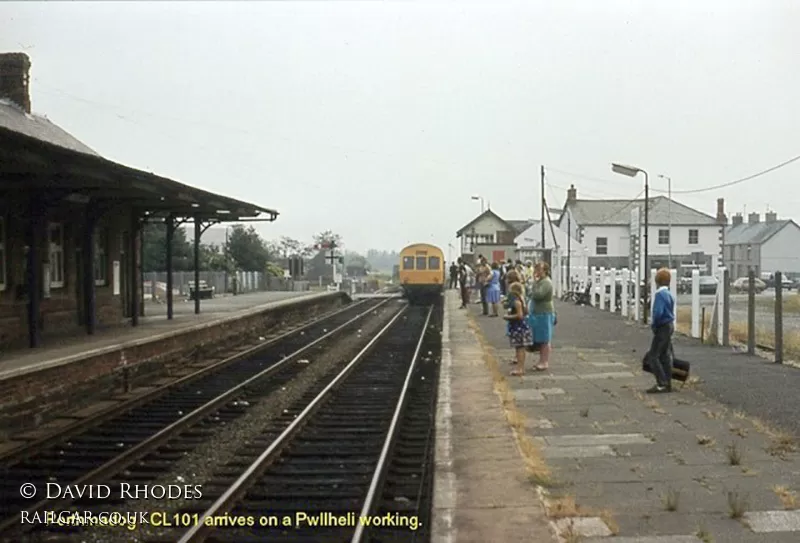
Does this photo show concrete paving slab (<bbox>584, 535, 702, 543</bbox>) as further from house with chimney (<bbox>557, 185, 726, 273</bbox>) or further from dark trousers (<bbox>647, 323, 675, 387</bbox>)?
house with chimney (<bbox>557, 185, 726, 273</bbox>)

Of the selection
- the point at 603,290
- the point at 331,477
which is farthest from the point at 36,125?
the point at 331,477

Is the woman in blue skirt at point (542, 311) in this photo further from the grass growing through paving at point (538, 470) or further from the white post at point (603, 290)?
the white post at point (603, 290)

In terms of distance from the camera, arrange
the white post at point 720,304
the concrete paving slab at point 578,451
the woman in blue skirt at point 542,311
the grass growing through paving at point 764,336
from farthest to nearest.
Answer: the white post at point 720,304 < the grass growing through paving at point 764,336 < the woman in blue skirt at point 542,311 < the concrete paving slab at point 578,451

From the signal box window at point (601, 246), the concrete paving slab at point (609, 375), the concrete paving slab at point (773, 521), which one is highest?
the signal box window at point (601, 246)

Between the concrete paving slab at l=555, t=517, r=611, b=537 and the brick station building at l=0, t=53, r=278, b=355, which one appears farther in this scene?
the brick station building at l=0, t=53, r=278, b=355

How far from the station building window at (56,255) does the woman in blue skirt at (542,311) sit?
9.17 metres

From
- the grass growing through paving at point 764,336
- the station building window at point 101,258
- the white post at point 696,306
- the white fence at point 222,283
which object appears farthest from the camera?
the white fence at point 222,283

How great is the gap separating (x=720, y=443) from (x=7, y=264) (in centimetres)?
1185

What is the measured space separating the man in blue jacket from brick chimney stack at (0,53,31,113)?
17985 mm

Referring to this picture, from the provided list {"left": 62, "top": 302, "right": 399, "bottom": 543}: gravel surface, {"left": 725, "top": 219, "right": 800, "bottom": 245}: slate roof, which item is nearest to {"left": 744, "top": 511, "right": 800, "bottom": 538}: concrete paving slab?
{"left": 62, "top": 302, "right": 399, "bottom": 543}: gravel surface

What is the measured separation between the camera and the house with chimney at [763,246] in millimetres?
52547

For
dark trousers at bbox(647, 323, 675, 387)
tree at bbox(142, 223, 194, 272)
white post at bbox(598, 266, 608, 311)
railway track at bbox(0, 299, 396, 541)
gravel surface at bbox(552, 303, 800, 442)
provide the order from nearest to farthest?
railway track at bbox(0, 299, 396, 541) → gravel surface at bbox(552, 303, 800, 442) → dark trousers at bbox(647, 323, 675, 387) → white post at bbox(598, 266, 608, 311) → tree at bbox(142, 223, 194, 272)

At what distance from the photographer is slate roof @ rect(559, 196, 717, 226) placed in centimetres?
6122

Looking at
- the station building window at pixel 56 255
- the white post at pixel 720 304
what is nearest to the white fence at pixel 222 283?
the station building window at pixel 56 255
